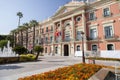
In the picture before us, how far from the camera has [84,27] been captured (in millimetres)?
34250

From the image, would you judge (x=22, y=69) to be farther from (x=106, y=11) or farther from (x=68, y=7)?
(x=68, y=7)

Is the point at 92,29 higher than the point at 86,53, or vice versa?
the point at 92,29

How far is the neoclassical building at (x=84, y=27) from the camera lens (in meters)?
29.2

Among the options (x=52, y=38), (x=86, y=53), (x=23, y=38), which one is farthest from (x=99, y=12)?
(x=23, y=38)

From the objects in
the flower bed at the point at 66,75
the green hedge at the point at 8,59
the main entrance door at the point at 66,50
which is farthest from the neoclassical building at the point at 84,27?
the flower bed at the point at 66,75

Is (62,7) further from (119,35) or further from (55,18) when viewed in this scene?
(119,35)

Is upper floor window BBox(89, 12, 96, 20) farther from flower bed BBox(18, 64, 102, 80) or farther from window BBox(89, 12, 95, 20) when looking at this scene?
flower bed BBox(18, 64, 102, 80)

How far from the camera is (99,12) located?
105 ft

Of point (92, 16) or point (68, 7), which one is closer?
point (92, 16)

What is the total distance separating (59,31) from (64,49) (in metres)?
5.89

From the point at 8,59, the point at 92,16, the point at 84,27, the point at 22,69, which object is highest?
the point at 92,16

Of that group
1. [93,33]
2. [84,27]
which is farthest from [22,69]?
[84,27]

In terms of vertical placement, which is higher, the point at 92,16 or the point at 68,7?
the point at 68,7

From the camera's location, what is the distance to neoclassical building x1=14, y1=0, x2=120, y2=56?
2919 cm
